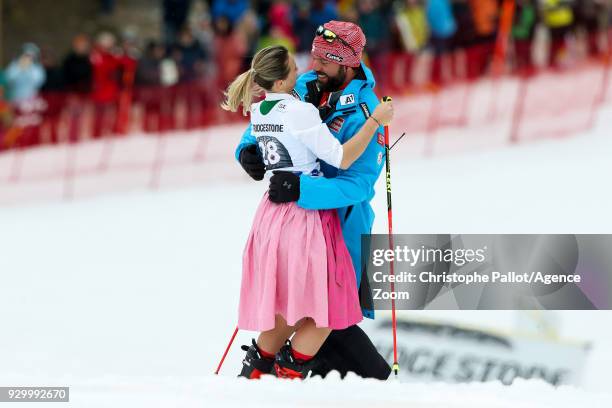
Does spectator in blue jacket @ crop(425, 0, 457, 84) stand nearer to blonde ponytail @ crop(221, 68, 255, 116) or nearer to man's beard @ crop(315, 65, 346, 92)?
man's beard @ crop(315, 65, 346, 92)

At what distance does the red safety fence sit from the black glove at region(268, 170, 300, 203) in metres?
7.91

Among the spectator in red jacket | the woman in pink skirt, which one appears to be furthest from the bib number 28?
the spectator in red jacket

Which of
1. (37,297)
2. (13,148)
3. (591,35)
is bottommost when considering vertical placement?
(37,297)

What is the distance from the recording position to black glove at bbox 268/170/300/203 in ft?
16.3

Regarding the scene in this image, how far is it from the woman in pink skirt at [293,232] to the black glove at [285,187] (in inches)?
2.9

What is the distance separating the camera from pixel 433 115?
14.6m

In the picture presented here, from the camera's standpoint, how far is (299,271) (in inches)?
197

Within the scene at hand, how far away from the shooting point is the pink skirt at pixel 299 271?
5.00 metres

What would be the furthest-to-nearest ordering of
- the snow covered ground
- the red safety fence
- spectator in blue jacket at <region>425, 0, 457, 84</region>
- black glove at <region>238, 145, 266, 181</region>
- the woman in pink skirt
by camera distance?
spectator in blue jacket at <region>425, 0, 457, 84</region>, the red safety fence, black glove at <region>238, 145, 266, 181</region>, the woman in pink skirt, the snow covered ground

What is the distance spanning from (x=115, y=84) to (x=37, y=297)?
200 inches

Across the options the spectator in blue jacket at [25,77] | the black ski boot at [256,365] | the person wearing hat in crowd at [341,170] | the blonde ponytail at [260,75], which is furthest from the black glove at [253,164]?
the spectator in blue jacket at [25,77]

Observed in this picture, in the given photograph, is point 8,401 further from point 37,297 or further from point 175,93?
point 175,93

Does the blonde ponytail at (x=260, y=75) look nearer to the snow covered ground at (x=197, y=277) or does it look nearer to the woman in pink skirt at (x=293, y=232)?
the woman in pink skirt at (x=293, y=232)

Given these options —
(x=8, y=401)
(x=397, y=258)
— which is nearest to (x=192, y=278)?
(x=397, y=258)
